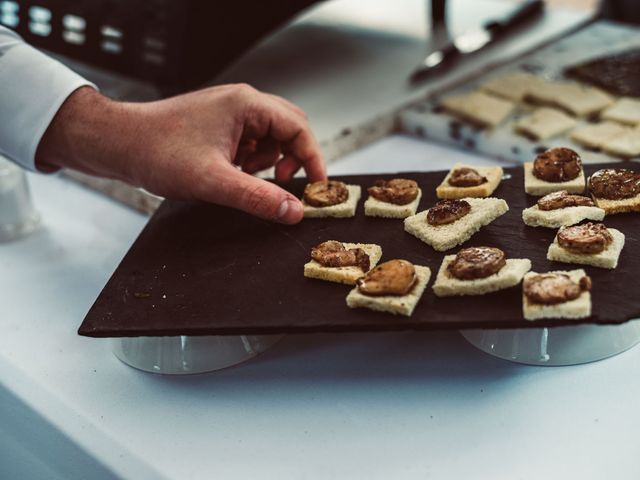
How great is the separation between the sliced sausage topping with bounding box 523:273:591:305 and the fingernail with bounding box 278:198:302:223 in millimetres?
351

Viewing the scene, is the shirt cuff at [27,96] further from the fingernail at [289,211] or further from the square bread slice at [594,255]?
the square bread slice at [594,255]

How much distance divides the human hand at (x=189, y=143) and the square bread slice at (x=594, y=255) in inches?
13.9

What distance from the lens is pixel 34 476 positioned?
105 centimetres

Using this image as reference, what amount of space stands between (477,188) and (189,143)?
42 centimetres

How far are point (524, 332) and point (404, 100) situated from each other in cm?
90

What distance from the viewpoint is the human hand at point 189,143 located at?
1.11 m

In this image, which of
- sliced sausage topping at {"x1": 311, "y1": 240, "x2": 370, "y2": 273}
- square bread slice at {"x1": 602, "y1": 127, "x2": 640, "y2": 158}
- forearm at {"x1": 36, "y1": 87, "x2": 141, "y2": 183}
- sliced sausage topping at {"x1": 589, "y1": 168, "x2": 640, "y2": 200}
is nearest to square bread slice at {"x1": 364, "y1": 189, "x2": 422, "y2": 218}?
sliced sausage topping at {"x1": 311, "y1": 240, "x2": 370, "y2": 273}

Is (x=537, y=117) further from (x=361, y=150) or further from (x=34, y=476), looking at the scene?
(x=34, y=476)

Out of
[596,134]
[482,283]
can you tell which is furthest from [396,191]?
[596,134]

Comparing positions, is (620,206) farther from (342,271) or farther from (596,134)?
(596,134)

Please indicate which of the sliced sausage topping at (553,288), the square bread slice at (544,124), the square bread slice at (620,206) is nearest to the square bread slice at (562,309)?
the sliced sausage topping at (553,288)

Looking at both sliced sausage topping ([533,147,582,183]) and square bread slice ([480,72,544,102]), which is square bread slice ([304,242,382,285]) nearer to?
sliced sausage topping ([533,147,582,183])

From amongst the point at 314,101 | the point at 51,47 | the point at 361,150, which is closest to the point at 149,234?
the point at 361,150

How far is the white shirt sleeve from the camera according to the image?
1.21 meters
